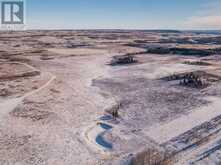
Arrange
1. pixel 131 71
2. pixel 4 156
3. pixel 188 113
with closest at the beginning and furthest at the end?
pixel 4 156 < pixel 188 113 < pixel 131 71

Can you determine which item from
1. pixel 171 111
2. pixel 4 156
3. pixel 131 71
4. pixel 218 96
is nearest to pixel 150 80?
pixel 131 71

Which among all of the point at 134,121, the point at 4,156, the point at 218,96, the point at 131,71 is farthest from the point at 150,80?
the point at 4,156

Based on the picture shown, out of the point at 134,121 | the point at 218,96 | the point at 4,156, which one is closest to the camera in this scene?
the point at 4,156

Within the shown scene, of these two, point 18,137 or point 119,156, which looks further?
point 18,137

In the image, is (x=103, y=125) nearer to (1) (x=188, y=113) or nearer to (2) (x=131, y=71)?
(1) (x=188, y=113)

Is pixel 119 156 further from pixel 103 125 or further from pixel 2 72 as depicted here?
pixel 2 72

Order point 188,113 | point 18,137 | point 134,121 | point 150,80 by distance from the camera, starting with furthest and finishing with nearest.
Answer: point 150,80, point 188,113, point 134,121, point 18,137

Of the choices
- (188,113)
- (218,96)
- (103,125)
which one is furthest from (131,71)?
(103,125)

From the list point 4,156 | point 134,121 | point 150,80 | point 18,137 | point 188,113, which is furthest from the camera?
point 150,80

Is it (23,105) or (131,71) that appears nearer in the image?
(23,105)
